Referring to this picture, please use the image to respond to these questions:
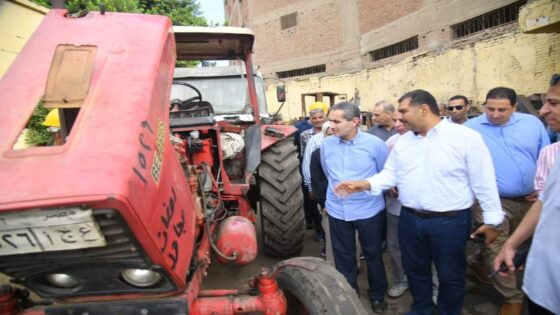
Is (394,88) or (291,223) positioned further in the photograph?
(394,88)

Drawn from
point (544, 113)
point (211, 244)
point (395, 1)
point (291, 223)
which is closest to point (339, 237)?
point (291, 223)

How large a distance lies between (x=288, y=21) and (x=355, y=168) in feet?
70.5

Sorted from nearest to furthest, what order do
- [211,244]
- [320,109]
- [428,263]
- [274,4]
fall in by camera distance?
[211,244], [428,263], [320,109], [274,4]

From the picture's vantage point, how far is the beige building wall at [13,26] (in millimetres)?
6477

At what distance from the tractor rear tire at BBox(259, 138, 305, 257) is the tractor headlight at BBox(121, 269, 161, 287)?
1.97 meters

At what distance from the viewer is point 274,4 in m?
23.7

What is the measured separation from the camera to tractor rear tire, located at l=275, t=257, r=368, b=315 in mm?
1728

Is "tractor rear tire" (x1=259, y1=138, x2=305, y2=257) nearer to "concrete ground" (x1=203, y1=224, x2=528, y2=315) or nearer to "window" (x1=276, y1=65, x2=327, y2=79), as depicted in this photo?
"concrete ground" (x1=203, y1=224, x2=528, y2=315)

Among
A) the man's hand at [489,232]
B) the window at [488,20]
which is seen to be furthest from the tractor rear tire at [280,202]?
the window at [488,20]

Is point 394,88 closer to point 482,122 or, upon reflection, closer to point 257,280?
point 482,122

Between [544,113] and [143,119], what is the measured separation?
1.82 m

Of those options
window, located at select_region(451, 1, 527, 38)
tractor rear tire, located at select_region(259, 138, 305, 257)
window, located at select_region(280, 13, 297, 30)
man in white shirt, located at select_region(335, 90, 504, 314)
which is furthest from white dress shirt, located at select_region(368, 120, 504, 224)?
window, located at select_region(280, 13, 297, 30)

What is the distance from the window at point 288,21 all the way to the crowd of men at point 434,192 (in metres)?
20.7

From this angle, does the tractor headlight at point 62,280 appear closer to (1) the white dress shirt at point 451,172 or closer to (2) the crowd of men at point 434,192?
(2) the crowd of men at point 434,192
